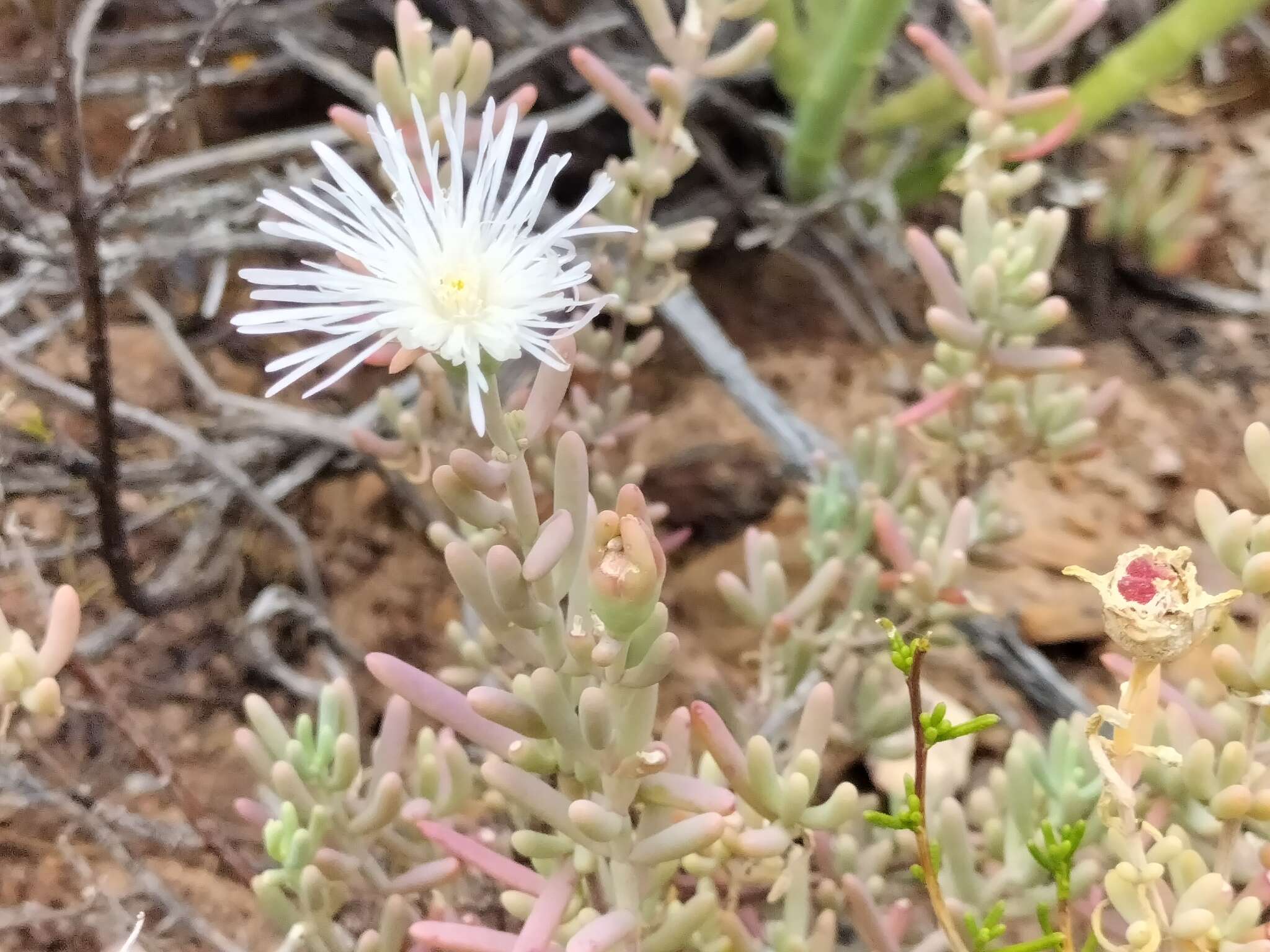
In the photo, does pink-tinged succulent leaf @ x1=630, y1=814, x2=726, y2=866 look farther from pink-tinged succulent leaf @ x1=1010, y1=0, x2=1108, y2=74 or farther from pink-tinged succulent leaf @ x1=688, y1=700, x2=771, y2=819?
pink-tinged succulent leaf @ x1=1010, y1=0, x2=1108, y2=74

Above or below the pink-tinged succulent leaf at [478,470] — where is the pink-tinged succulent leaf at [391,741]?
below

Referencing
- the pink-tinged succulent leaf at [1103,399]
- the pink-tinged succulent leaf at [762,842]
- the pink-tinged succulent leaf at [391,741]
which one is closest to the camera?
the pink-tinged succulent leaf at [762,842]

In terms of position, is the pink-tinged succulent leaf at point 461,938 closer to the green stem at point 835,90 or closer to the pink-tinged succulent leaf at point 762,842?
the pink-tinged succulent leaf at point 762,842

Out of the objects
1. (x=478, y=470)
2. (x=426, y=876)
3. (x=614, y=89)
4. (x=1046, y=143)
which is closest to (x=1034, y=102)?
(x=1046, y=143)

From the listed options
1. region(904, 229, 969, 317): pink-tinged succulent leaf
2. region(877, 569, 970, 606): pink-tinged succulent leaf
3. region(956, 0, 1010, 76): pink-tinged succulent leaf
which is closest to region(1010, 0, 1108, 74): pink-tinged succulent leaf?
region(956, 0, 1010, 76): pink-tinged succulent leaf

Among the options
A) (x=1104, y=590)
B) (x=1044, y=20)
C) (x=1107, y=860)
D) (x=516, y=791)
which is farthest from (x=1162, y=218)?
(x=516, y=791)

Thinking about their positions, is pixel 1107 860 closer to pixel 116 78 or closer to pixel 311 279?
pixel 311 279

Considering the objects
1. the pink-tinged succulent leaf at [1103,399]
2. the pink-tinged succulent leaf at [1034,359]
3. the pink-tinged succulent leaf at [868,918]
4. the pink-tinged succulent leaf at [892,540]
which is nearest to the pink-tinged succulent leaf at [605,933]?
the pink-tinged succulent leaf at [868,918]
